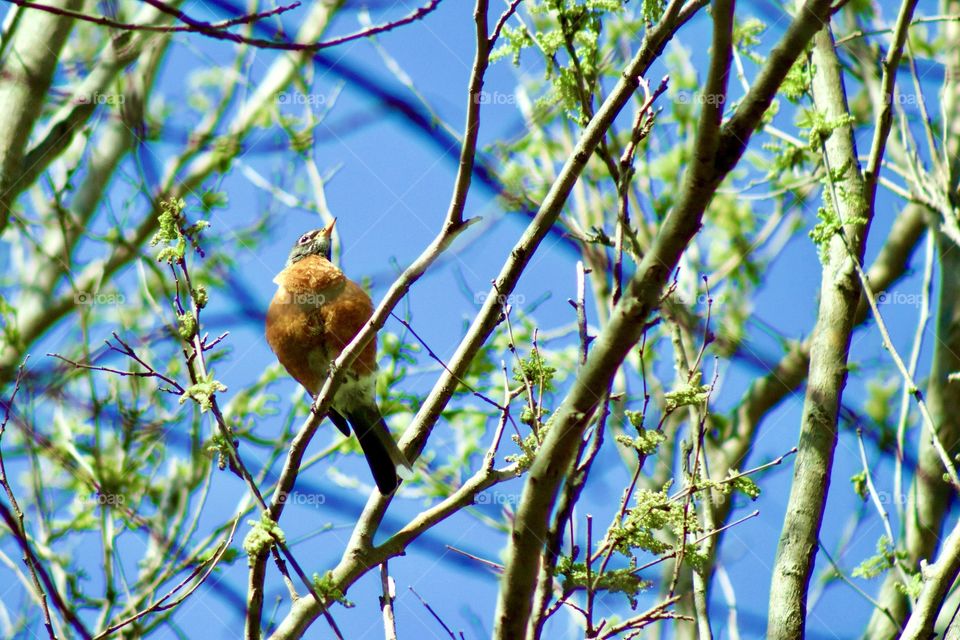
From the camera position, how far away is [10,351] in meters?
5.21

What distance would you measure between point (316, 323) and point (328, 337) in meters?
0.09

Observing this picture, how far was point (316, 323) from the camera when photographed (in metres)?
4.80

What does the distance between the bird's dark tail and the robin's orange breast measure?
264 millimetres

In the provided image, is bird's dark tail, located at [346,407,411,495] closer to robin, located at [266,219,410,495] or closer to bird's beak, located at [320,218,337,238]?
robin, located at [266,219,410,495]

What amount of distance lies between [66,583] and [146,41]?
286 centimetres

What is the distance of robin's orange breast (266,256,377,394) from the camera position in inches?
189

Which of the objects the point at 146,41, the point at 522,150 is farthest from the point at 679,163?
the point at 146,41

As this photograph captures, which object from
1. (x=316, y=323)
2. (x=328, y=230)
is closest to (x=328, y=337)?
(x=316, y=323)

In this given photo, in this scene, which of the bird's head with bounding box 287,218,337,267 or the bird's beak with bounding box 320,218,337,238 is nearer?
the bird's beak with bounding box 320,218,337,238

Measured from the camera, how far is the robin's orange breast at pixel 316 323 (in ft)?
15.8

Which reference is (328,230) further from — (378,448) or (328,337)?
(378,448)

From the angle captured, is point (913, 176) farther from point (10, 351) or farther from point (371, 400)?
point (10, 351)

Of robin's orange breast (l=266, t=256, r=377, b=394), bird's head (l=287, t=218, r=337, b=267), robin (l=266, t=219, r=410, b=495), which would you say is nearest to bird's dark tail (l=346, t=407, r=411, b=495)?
robin (l=266, t=219, r=410, b=495)

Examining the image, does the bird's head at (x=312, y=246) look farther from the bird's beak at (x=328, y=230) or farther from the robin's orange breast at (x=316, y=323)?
the robin's orange breast at (x=316, y=323)
